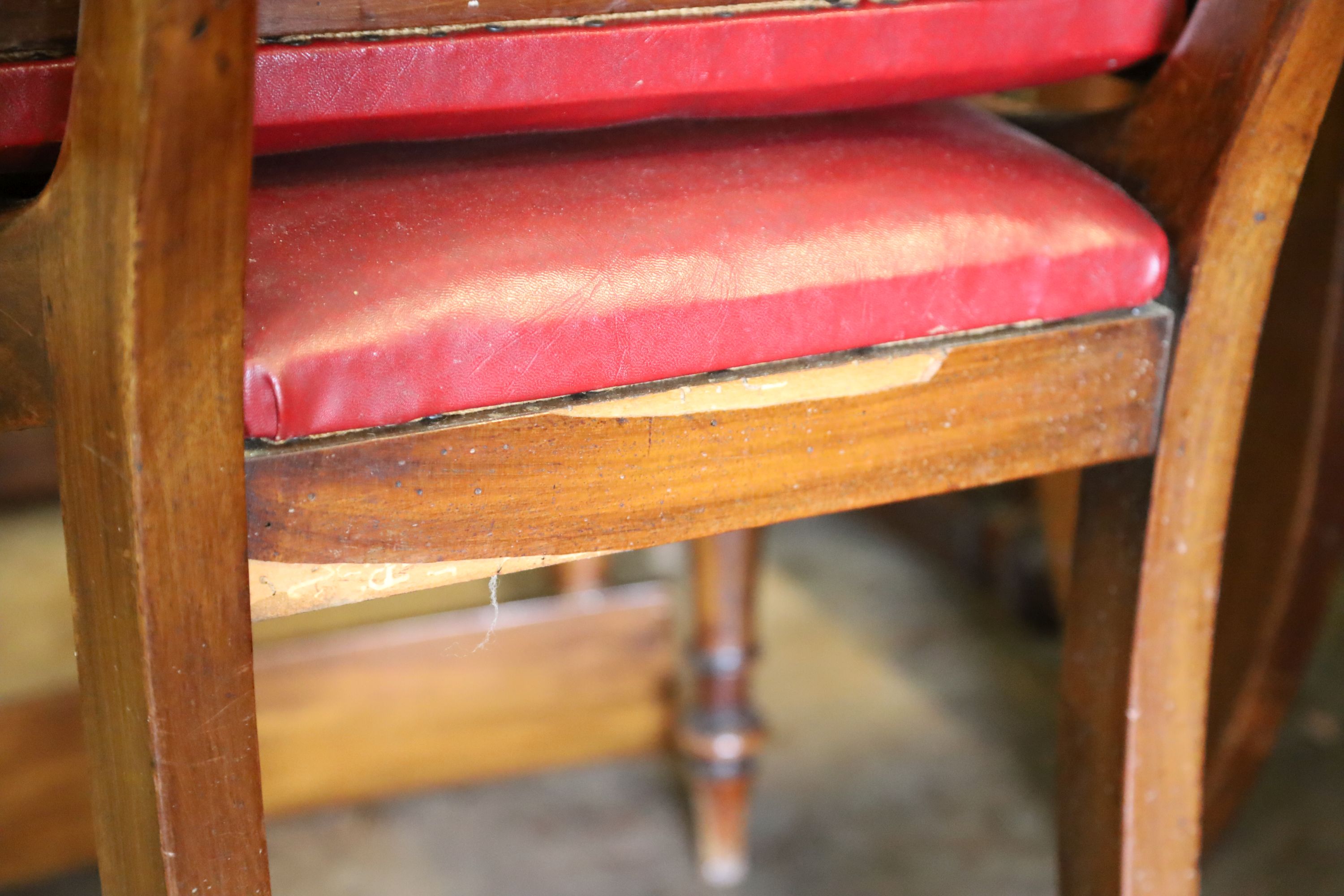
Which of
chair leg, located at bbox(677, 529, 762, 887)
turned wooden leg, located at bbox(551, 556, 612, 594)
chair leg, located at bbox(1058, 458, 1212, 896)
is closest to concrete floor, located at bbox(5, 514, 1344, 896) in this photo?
chair leg, located at bbox(677, 529, 762, 887)

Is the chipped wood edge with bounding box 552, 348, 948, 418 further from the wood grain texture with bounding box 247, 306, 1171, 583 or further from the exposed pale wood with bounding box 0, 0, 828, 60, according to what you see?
the exposed pale wood with bounding box 0, 0, 828, 60

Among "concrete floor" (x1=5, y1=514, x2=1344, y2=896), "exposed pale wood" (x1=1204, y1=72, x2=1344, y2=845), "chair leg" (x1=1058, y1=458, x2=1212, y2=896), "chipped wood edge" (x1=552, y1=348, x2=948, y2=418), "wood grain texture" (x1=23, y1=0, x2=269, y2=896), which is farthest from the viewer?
"concrete floor" (x1=5, y1=514, x2=1344, y2=896)

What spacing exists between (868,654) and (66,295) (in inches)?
36.7

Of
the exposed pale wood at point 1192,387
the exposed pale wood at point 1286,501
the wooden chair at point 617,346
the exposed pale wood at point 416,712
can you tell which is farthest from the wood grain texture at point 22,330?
the exposed pale wood at point 1286,501

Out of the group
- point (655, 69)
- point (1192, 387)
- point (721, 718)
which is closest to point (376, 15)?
point (655, 69)

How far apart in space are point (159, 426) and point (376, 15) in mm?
133

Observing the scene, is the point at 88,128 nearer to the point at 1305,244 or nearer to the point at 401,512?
the point at 401,512

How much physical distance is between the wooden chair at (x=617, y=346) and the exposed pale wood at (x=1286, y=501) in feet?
1.05

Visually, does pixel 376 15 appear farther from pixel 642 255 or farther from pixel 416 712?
pixel 416 712

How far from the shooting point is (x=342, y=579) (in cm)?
37

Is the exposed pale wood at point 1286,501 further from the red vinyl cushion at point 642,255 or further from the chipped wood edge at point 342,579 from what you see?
the chipped wood edge at point 342,579

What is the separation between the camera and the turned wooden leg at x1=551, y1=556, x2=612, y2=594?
95 cm

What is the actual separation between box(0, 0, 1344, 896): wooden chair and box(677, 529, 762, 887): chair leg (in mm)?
327

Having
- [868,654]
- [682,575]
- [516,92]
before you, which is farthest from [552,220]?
[868,654]
